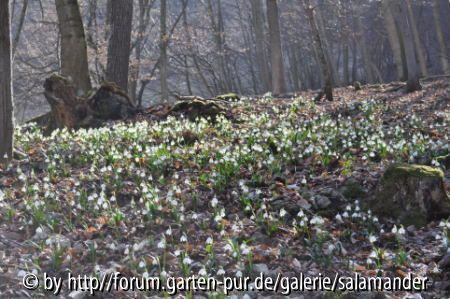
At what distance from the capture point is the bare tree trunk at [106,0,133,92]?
14.4 m

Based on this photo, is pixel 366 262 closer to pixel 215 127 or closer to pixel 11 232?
pixel 11 232

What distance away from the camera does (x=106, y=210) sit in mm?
6535

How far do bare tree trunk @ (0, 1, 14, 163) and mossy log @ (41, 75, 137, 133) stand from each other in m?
3.22

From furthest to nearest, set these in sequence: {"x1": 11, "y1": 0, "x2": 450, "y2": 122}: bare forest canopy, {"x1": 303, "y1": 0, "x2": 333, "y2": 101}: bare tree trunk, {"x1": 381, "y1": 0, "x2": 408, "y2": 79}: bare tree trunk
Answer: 1. {"x1": 381, "y1": 0, "x2": 408, "y2": 79}: bare tree trunk
2. {"x1": 11, "y1": 0, "x2": 450, "y2": 122}: bare forest canopy
3. {"x1": 303, "y1": 0, "x2": 333, "y2": 101}: bare tree trunk

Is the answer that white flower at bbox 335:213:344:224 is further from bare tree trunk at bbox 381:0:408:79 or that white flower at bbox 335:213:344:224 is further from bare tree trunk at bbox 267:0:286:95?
bare tree trunk at bbox 381:0:408:79

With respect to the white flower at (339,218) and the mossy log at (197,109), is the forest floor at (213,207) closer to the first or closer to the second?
the white flower at (339,218)

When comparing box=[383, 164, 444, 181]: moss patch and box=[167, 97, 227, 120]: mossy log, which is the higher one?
box=[167, 97, 227, 120]: mossy log

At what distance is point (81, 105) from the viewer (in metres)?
12.0

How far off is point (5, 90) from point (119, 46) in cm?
661

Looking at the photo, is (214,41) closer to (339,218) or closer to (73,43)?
(73,43)

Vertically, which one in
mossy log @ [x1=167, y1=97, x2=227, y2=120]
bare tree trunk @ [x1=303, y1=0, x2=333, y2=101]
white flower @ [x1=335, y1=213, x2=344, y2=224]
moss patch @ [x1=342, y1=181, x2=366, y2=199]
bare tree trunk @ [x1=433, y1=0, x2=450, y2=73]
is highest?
bare tree trunk @ [x1=433, y1=0, x2=450, y2=73]

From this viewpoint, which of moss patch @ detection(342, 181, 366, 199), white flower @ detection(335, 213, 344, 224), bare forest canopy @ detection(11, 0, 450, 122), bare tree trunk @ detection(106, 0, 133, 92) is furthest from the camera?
bare forest canopy @ detection(11, 0, 450, 122)

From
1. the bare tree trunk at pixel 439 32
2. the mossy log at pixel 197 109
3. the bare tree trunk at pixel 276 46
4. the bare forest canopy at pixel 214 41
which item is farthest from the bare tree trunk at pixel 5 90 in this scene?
the bare tree trunk at pixel 439 32

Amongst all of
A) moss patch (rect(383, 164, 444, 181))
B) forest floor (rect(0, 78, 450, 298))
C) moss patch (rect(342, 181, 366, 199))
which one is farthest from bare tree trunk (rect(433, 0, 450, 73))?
moss patch (rect(383, 164, 444, 181))
